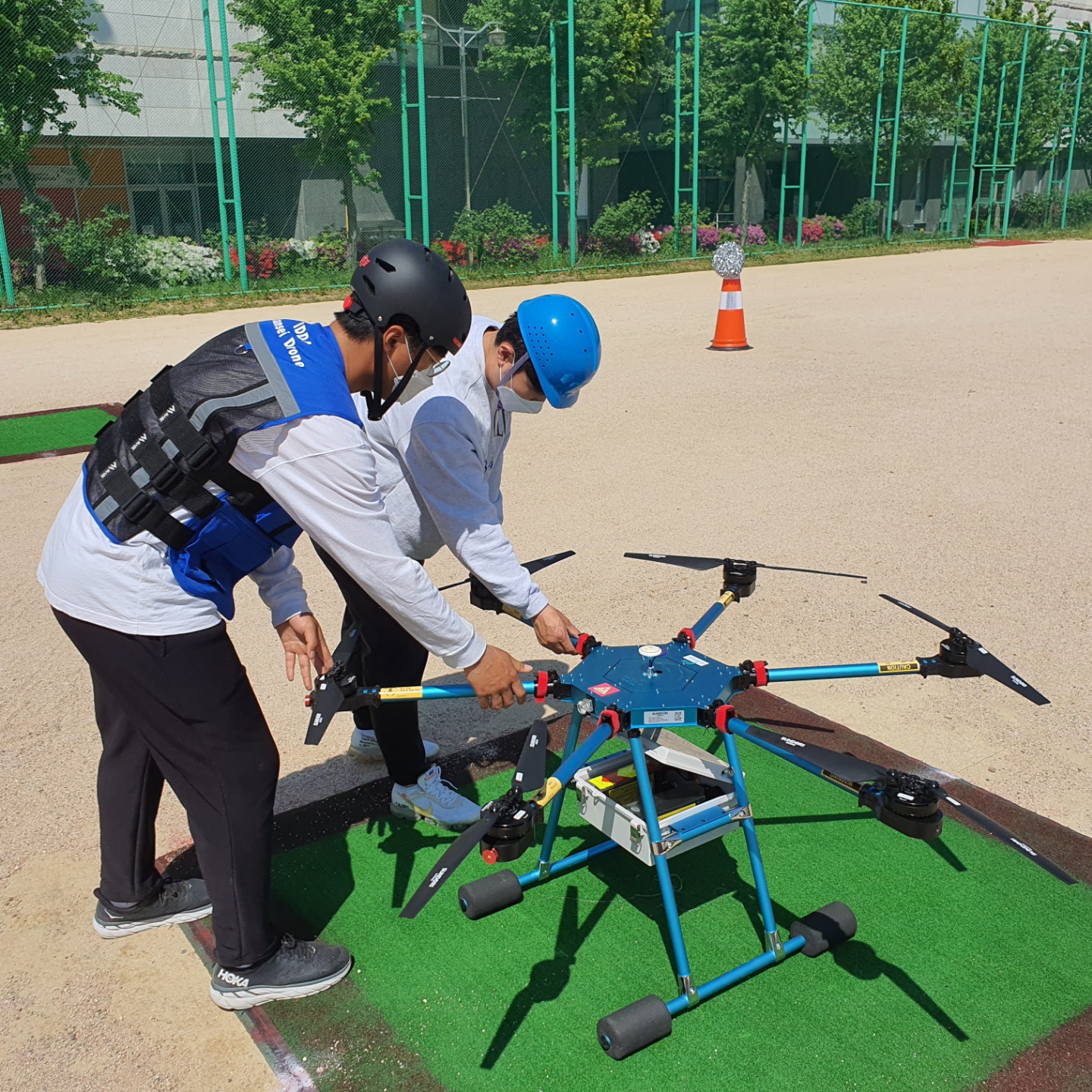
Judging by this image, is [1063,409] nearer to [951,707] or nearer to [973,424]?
[973,424]

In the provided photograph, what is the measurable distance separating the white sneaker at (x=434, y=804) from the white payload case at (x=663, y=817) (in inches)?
24.8

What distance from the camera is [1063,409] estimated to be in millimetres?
9695

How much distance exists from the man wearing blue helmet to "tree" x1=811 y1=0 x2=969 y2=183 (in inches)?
1104

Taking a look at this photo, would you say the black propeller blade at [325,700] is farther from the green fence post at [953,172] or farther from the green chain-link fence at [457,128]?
the green fence post at [953,172]

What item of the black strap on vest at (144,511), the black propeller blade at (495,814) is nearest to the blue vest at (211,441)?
the black strap on vest at (144,511)

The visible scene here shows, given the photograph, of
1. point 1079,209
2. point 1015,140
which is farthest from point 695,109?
point 1079,209

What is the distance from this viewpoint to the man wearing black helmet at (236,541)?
7.89 ft

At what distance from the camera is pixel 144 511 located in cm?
248

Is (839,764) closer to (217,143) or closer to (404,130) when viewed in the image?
(217,143)

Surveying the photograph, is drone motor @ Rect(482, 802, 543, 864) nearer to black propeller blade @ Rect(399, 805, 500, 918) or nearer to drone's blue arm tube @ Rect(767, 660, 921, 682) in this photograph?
black propeller blade @ Rect(399, 805, 500, 918)

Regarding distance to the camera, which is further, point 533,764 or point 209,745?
point 209,745

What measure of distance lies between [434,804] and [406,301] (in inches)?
74.1

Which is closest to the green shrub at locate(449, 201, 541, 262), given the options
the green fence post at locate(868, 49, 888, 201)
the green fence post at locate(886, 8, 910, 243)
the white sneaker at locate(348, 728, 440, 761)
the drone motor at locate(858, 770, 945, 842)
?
the green fence post at locate(868, 49, 888, 201)

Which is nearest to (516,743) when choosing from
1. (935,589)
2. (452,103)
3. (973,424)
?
(935,589)
